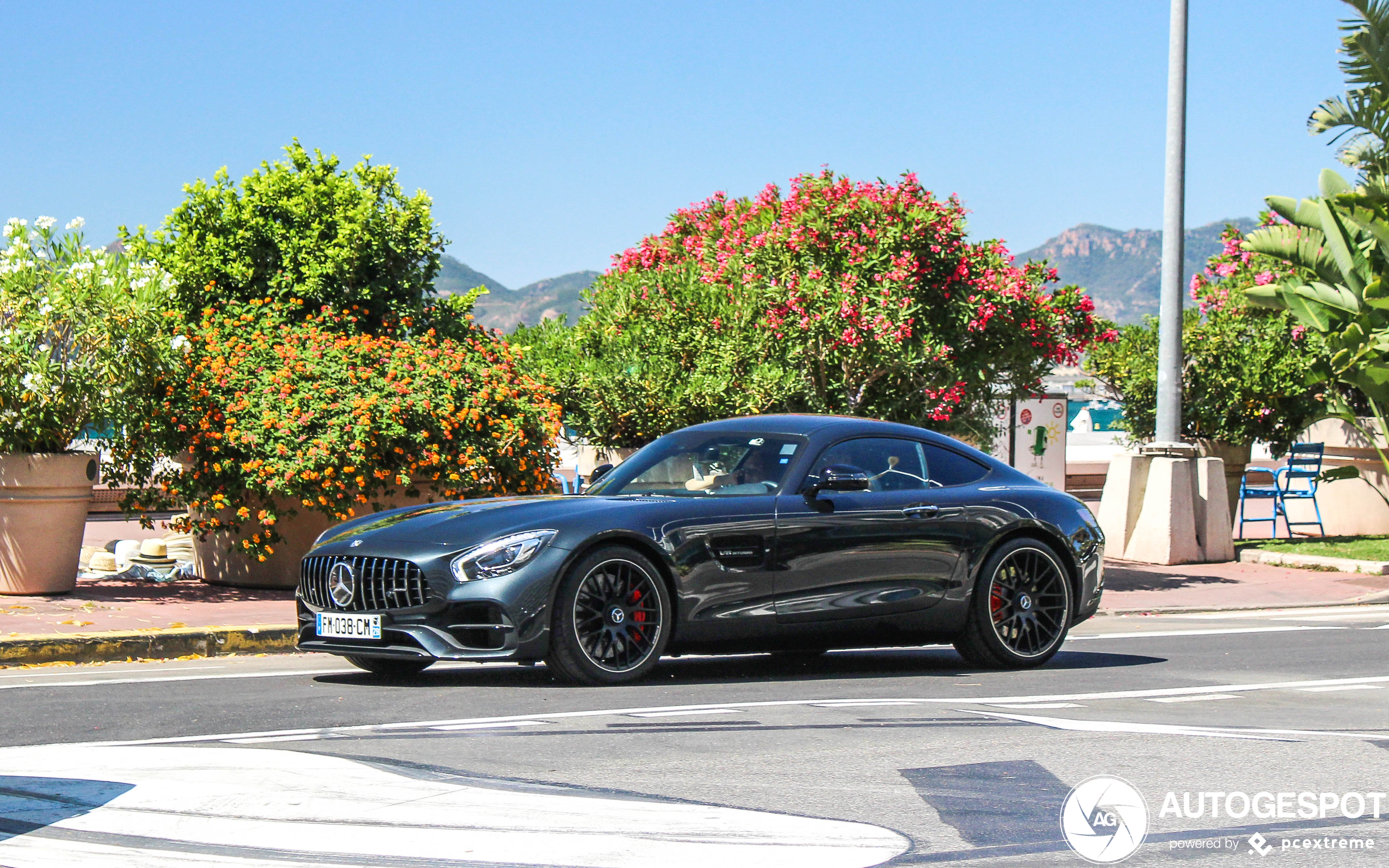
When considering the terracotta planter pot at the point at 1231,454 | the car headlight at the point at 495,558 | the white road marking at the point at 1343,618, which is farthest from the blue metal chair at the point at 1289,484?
the car headlight at the point at 495,558

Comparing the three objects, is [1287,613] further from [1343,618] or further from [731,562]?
[731,562]

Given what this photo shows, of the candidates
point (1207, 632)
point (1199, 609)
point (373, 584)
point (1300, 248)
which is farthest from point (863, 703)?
point (1300, 248)

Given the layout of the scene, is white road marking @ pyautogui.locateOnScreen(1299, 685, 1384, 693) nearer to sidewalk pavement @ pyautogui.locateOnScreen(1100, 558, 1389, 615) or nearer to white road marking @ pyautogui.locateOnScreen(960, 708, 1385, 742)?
white road marking @ pyautogui.locateOnScreen(960, 708, 1385, 742)

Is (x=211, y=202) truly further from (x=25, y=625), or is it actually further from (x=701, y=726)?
(x=701, y=726)

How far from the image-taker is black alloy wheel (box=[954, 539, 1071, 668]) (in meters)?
8.52

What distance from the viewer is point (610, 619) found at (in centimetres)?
734

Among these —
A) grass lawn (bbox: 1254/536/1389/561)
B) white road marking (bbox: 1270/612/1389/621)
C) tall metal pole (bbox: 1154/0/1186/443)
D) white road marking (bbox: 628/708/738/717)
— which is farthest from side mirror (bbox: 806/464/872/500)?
grass lawn (bbox: 1254/536/1389/561)

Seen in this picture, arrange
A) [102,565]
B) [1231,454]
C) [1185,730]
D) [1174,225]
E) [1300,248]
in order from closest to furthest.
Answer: [1185,730], [102,565], [1174,225], [1300,248], [1231,454]

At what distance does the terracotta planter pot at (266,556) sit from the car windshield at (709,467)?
13.5 feet

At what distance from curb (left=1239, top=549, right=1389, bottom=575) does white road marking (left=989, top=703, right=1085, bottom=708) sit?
10.7 meters

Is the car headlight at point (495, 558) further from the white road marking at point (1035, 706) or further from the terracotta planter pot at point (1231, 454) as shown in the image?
the terracotta planter pot at point (1231, 454)

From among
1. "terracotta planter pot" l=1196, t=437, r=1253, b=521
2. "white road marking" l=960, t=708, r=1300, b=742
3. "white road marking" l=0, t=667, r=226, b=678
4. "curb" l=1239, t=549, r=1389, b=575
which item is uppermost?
"terracotta planter pot" l=1196, t=437, r=1253, b=521

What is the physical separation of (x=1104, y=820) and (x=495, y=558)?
3.32 metres

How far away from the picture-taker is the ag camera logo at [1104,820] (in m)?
4.30
